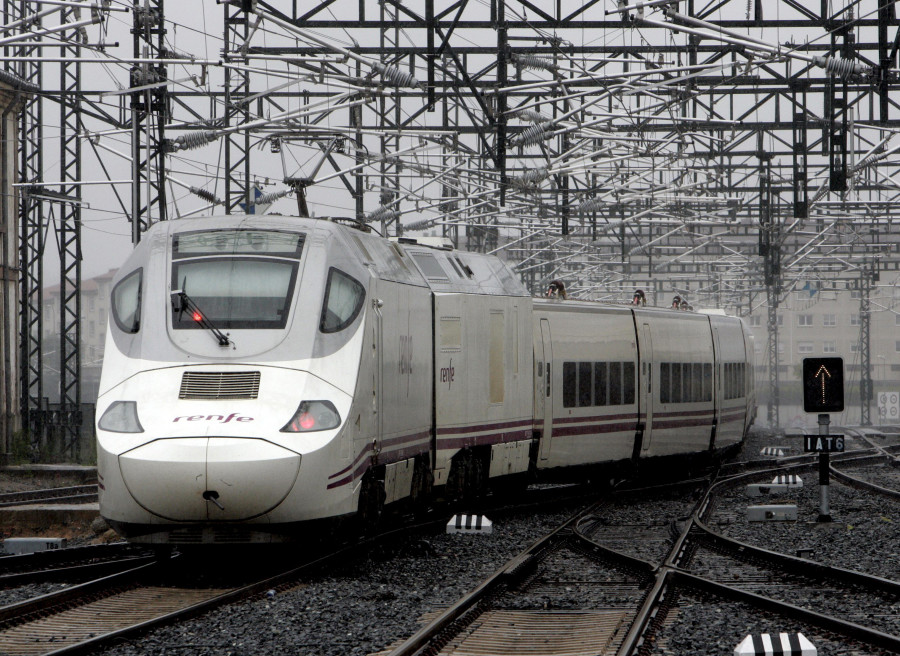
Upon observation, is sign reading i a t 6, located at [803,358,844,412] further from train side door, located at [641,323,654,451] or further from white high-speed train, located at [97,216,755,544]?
train side door, located at [641,323,654,451]

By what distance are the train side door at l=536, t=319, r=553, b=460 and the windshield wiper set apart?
8.25 meters

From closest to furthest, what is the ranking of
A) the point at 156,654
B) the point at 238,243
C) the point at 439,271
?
the point at 156,654
the point at 238,243
the point at 439,271

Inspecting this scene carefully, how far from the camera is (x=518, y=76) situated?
25547mm

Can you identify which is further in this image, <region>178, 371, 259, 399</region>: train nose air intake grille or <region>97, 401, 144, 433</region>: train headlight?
<region>178, 371, 259, 399</region>: train nose air intake grille

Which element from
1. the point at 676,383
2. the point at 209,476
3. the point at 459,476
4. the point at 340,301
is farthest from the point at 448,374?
the point at 676,383

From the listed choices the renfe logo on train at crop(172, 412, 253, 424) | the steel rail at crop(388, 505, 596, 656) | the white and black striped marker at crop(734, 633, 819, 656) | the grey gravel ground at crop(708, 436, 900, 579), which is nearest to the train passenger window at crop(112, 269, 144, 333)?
the renfe logo on train at crop(172, 412, 253, 424)

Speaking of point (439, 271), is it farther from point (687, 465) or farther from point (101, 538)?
point (687, 465)

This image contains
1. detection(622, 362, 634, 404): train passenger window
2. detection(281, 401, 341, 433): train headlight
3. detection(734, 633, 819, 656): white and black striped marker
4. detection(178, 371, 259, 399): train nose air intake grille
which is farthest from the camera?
detection(622, 362, 634, 404): train passenger window

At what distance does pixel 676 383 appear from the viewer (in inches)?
933

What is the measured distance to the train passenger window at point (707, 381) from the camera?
83.7ft

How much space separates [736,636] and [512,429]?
8.81 meters

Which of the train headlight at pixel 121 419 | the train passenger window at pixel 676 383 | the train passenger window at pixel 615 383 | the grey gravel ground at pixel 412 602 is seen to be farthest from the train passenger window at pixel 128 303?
the train passenger window at pixel 676 383

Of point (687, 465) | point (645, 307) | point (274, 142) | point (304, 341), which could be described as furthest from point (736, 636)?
point (274, 142)

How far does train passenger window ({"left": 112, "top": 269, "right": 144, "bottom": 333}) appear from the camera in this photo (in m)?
11.5
